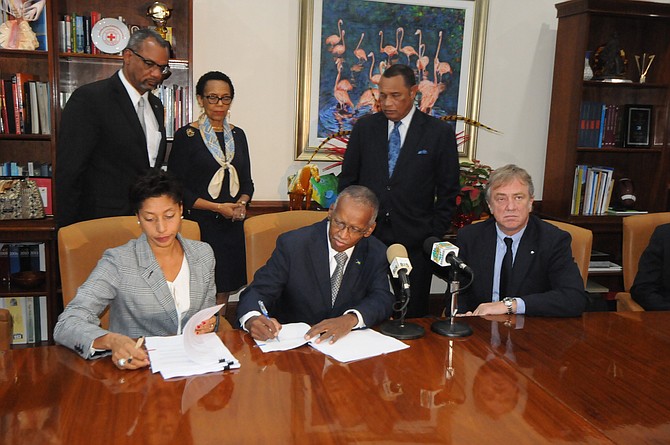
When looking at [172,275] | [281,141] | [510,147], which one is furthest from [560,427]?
[510,147]

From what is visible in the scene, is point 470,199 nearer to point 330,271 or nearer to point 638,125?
point 638,125

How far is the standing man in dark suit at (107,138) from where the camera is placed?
2.70m

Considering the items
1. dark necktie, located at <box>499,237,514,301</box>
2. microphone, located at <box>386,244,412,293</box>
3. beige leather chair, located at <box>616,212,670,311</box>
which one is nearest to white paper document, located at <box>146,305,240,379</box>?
microphone, located at <box>386,244,412,293</box>

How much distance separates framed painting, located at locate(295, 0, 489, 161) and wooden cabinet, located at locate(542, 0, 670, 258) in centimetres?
60

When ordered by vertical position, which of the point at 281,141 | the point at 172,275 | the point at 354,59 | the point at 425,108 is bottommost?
the point at 172,275

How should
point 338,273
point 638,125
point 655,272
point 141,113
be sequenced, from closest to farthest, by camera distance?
point 338,273, point 655,272, point 141,113, point 638,125

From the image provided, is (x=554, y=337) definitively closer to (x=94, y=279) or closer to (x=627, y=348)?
(x=627, y=348)

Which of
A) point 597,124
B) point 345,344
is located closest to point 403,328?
point 345,344

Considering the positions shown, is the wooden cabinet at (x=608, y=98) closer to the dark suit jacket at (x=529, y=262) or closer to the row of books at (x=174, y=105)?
the dark suit jacket at (x=529, y=262)

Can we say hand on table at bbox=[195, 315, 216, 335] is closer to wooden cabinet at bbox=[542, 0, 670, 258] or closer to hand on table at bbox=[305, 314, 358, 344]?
hand on table at bbox=[305, 314, 358, 344]

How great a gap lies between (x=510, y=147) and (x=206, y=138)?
2464 mm

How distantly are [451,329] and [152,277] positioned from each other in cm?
99

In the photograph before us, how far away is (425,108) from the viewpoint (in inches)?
169

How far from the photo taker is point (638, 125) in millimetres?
4371
